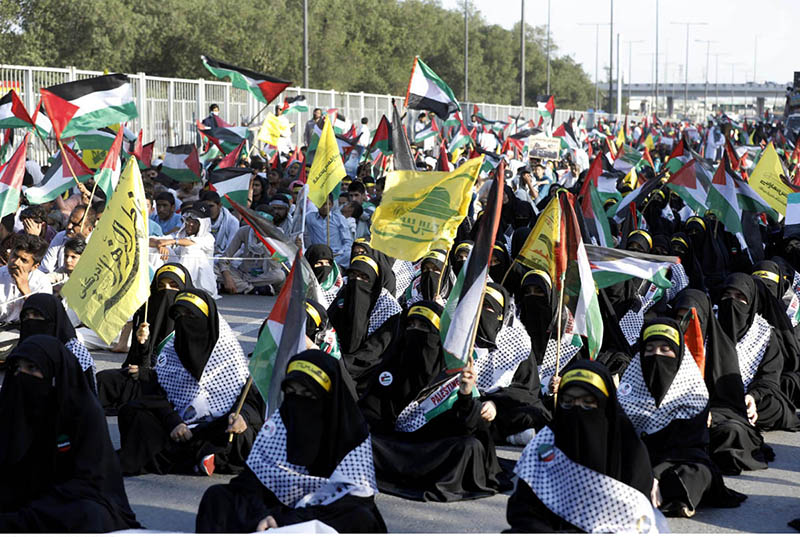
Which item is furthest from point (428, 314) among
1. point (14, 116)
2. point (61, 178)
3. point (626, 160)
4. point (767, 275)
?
point (626, 160)

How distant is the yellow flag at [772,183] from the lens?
10961 mm

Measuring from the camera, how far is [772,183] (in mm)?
11016

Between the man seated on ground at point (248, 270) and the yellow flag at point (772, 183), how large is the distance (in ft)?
16.4

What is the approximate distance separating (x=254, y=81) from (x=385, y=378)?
26.3 feet

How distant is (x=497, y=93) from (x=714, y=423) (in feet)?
185

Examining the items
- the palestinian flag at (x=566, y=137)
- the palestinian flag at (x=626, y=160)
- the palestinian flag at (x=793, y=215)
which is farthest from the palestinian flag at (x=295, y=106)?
the palestinian flag at (x=793, y=215)

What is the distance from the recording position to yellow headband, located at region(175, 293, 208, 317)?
5797 mm

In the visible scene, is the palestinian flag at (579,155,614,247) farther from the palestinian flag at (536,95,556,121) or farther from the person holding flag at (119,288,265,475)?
the palestinian flag at (536,95,556,121)

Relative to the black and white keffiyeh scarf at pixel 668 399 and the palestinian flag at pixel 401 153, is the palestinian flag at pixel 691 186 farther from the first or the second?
the black and white keffiyeh scarf at pixel 668 399

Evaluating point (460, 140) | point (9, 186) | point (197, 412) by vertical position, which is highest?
point (460, 140)

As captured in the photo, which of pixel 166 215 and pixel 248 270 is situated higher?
pixel 166 215

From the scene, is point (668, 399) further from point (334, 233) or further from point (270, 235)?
point (334, 233)

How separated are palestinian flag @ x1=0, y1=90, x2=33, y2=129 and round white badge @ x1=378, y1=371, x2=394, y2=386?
260 inches

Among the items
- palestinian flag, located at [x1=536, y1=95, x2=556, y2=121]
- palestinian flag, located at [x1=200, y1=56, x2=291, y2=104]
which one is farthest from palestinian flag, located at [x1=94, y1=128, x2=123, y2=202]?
palestinian flag, located at [x1=536, y1=95, x2=556, y2=121]
